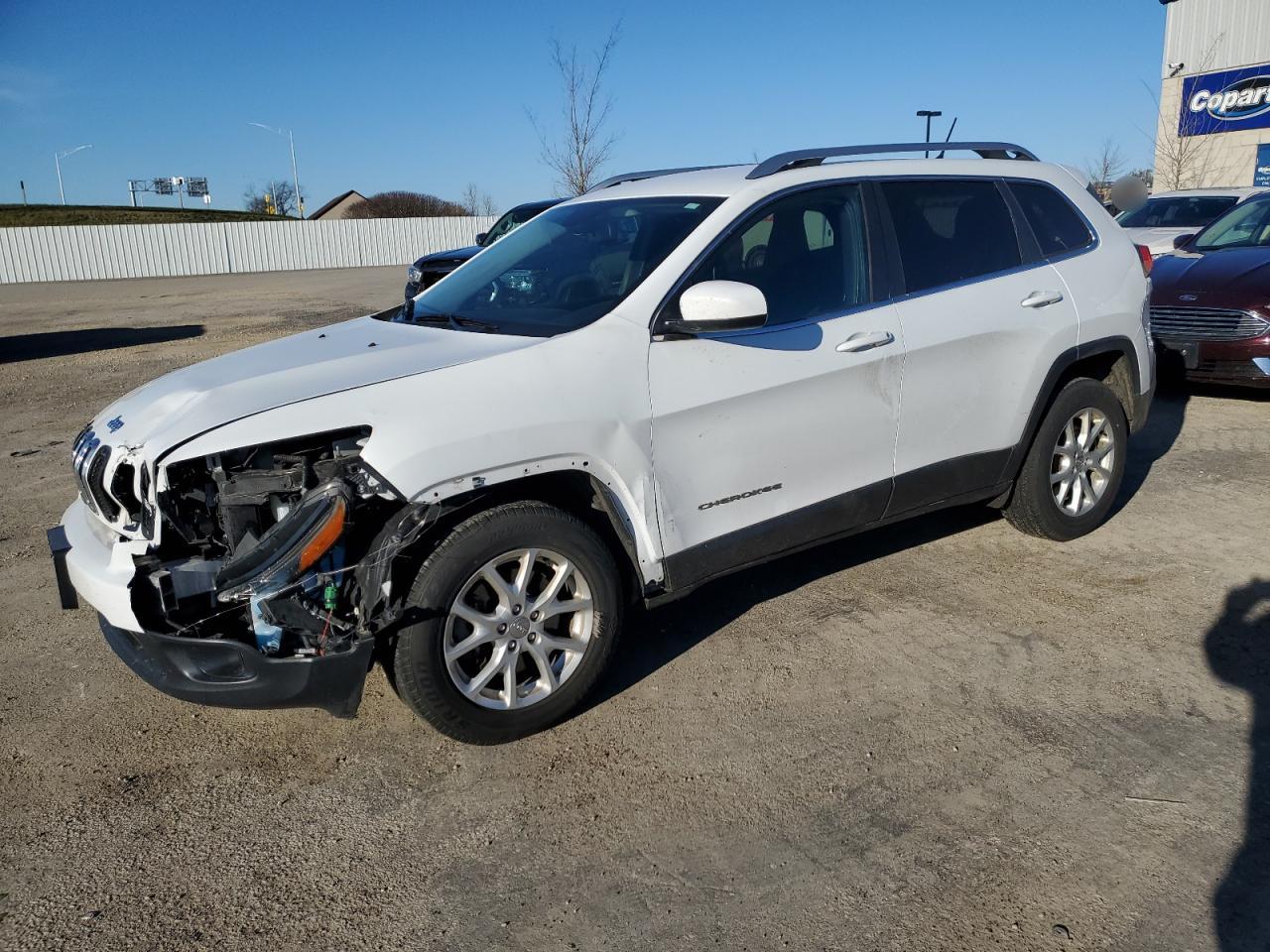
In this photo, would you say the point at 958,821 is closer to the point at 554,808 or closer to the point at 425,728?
the point at 554,808

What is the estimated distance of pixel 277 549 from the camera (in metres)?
3.05

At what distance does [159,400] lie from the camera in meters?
3.46

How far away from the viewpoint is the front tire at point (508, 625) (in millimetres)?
3242

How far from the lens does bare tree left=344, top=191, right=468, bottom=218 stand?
217 feet

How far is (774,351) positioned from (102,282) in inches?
1465

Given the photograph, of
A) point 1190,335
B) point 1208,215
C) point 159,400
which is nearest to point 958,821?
point 159,400

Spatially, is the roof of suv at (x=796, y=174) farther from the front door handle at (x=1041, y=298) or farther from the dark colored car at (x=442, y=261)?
the dark colored car at (x=442, y=261)

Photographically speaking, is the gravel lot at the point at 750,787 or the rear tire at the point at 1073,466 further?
the rear tire at the point at 1073,466

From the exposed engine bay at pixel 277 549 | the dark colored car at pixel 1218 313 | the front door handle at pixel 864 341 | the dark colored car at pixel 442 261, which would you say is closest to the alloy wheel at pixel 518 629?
the exposed engine bay at pixel 277 549

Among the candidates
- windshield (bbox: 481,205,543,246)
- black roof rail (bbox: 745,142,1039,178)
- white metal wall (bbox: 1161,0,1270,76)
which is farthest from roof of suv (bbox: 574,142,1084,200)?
white metal wall (bbox: 1161,0,1270,76)

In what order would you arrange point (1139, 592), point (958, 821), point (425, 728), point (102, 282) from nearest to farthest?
point (958, 821), point (425, 728), point (1139, 592), point (102, 282)

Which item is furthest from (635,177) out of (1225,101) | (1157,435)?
(1225,101)

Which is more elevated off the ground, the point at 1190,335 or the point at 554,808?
the point at 1190,335

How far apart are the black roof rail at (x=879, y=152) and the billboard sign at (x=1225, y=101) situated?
33.5 m
